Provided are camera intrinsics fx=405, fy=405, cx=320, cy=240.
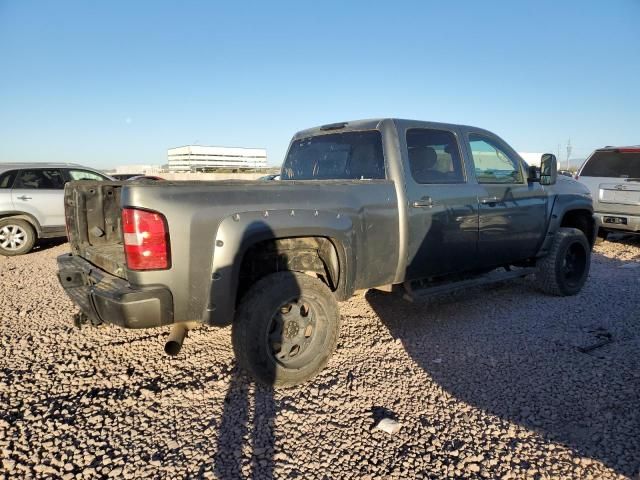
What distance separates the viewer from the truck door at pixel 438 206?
351cm

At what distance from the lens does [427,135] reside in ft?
12.7

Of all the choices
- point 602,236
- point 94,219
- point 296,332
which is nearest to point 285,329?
point 296,332

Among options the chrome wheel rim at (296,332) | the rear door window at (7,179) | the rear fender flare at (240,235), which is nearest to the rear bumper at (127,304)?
the rear fender flare at (240,235)

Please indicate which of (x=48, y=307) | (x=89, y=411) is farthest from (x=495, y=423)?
(x=48, y=307)

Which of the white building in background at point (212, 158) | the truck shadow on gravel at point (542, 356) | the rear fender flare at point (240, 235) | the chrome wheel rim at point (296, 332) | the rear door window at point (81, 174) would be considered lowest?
the truck shadow on gravel at point (542, 356)

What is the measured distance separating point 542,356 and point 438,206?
1.53 m

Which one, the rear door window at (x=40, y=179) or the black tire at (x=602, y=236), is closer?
the rear door window at (x=40, y=179)

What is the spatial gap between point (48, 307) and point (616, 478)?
5.30m

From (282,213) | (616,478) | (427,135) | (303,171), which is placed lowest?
(616,478)

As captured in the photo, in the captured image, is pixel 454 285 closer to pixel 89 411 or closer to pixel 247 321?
pixel 247 321

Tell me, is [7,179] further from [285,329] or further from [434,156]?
[434,156]

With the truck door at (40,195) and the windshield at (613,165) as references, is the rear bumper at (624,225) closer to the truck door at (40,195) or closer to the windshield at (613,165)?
the windshield at (613,165)

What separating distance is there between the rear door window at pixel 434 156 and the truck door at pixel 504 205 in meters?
0.25

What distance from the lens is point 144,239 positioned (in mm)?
2369
